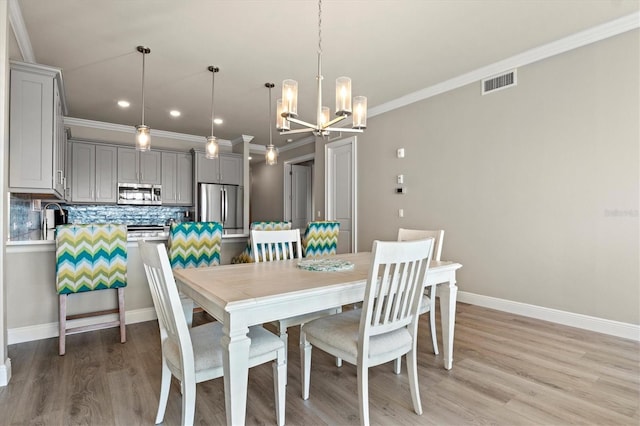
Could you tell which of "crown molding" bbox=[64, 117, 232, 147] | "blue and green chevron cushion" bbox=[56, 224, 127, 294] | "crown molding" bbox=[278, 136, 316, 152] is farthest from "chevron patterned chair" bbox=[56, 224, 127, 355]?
"crown molding" bbox=[278, 136, 316, 152]

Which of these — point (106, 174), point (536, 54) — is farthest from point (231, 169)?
point (536, 54)

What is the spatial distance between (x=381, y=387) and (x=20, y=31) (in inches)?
156

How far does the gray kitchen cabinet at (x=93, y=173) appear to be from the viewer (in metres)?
5.21

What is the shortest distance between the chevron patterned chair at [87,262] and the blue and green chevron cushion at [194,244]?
0.39m

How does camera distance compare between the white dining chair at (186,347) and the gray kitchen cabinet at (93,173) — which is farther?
the gray kitchen cabinet at (93,173)

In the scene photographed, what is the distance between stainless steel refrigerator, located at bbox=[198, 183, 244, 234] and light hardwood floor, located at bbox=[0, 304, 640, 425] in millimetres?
3658

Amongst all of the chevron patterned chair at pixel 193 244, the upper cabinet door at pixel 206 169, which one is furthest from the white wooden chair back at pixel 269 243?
the upper cabinet door at pixel 206 169

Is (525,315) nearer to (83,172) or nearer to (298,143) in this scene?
(298,143)

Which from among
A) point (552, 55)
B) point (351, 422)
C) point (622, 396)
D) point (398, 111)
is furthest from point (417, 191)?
point (351, 422)

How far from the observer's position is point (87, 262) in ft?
8.29

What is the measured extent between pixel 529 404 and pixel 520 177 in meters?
2.30

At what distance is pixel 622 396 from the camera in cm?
185

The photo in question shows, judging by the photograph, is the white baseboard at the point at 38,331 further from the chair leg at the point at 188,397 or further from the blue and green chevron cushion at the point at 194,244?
the chair leg at the point at 188,397

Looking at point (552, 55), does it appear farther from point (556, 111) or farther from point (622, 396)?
point (622, 396)
